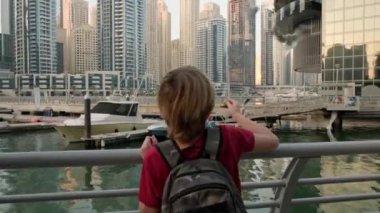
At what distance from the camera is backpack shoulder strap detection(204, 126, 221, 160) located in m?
1.67

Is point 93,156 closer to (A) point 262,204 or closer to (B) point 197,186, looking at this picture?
(B) point 197,186

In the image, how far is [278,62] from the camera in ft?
401

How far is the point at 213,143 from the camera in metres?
1.69

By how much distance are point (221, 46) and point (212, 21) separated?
6111 millimetres

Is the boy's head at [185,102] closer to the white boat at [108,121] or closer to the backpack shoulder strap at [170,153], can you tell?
the backpack shoulder strap at [170,153]

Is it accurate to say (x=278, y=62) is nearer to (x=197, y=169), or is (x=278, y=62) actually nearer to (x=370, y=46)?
(x=370, y=46)

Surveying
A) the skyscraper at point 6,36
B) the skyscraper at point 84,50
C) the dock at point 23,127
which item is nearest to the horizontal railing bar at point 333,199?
the dock at point 23,127

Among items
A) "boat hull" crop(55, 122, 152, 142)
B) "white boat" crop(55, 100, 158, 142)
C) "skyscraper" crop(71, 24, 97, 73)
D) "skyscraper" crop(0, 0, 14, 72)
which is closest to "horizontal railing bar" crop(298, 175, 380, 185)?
"boat hull" crop(55, 122, 152, 142)

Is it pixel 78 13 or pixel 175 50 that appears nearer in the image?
pixel 175 50

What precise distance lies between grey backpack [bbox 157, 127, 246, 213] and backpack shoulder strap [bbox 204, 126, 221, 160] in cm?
1

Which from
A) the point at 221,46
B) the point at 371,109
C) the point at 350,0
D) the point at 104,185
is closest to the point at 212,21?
the point at 221,46

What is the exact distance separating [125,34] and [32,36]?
1892 cm

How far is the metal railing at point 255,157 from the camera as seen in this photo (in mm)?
2076

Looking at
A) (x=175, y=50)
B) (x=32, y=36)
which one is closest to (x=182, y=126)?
(x=175, y=50)
